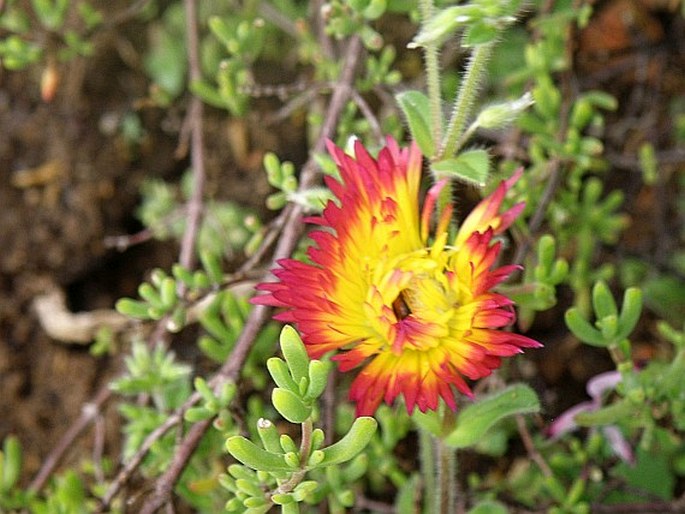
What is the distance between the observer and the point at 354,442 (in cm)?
92

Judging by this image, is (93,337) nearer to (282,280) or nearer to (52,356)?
(52,356)

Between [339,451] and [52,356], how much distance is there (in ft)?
4.05

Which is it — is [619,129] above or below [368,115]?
below

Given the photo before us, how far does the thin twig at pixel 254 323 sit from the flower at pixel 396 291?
0.26 meters

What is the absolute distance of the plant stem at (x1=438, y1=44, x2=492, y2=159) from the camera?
98 cm

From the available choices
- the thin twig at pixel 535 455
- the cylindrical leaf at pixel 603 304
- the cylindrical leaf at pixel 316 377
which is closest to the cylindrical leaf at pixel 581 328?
the cylindrical leaf at pixel 603 304

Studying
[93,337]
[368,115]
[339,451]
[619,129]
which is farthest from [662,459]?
[93,337]

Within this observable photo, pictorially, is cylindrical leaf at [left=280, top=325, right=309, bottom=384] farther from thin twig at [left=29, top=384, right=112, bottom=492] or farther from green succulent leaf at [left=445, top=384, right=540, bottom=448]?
thin twig at [left=29, top=384, right=112, bottom=492]

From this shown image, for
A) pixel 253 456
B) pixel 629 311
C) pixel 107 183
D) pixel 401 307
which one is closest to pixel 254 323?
pixel 401 307

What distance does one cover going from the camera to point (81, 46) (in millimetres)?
1676

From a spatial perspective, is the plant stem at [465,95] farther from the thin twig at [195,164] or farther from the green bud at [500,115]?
the thin twig at [195,164]

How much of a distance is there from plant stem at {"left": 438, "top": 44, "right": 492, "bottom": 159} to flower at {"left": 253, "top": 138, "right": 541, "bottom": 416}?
1.8 inches

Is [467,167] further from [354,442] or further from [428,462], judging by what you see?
[428,462]

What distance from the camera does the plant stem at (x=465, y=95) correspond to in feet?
3.21
